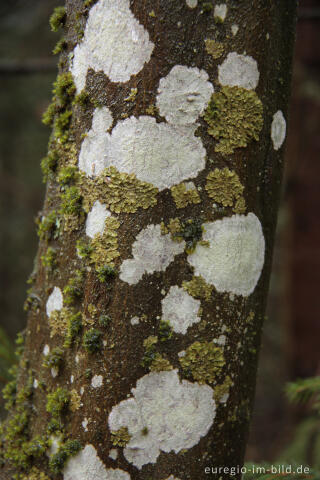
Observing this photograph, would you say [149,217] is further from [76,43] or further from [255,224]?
[76,43]

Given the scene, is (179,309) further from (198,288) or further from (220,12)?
(220,12)

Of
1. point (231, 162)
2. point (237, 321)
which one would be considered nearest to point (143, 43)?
point (231, 162)

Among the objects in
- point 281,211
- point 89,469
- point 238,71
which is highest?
point 281,211

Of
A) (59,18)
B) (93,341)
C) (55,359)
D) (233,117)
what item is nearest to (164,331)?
(93,341)

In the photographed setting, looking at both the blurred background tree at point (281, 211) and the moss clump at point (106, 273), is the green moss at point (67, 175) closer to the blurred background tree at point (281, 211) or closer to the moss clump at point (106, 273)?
the moss clump at point (106, 273)

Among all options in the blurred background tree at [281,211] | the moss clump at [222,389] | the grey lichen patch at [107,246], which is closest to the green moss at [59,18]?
the grey lichen patch at [107,246]

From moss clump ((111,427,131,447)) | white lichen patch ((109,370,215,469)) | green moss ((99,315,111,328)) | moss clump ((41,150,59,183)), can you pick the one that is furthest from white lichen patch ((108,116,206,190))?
moss clump ((111,427,131,447))

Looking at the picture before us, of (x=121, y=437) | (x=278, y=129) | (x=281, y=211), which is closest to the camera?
(x=121, y=437)
